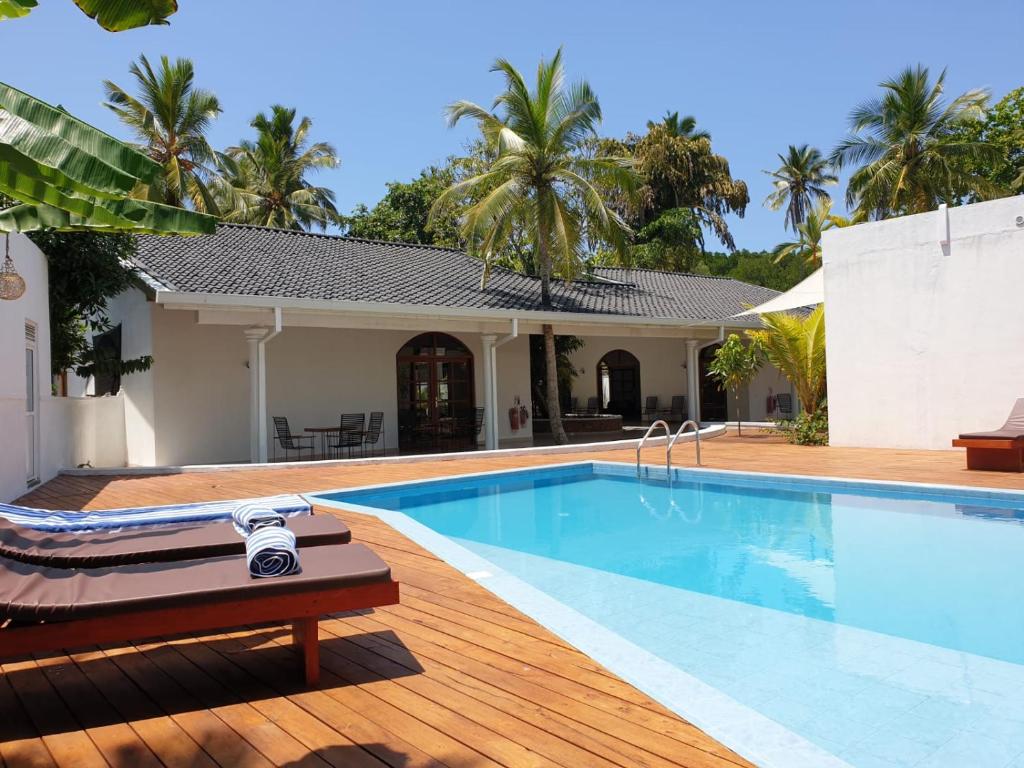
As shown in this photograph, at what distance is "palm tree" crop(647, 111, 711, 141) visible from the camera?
3822 cm

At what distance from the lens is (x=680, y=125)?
3872 centimetres

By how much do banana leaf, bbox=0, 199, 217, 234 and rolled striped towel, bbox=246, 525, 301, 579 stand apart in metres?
1.38

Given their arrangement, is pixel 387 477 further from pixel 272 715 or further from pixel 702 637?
pixel 272 715

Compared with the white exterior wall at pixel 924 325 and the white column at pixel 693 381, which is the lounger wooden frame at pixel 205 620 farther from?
the white column at pixel 693 381

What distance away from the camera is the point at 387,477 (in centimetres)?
1095

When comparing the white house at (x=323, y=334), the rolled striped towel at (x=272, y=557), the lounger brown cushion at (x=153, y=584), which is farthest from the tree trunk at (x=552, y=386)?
the rolled striped towel at (x=272, y=557)

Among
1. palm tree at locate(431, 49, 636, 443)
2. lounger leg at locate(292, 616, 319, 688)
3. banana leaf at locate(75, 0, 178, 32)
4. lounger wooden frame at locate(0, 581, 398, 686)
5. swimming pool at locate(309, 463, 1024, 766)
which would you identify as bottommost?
swimming pool at locate(309, 463, 1024, 766)

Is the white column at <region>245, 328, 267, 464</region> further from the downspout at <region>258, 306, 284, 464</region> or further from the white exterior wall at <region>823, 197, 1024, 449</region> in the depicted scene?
the white exterior wall at <region>823, 197, 1024, 449</region>

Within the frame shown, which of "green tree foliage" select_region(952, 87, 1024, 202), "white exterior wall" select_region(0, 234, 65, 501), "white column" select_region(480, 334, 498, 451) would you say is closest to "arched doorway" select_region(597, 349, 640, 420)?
"white column" select_region(480, 334, 498, 451)

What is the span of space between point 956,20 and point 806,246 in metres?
25.2

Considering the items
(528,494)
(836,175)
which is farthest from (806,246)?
(528,494)

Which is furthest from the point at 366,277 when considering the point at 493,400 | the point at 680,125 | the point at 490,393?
the point at 680,125

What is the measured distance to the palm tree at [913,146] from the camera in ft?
77.3

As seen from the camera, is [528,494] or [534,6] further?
[534,6]
